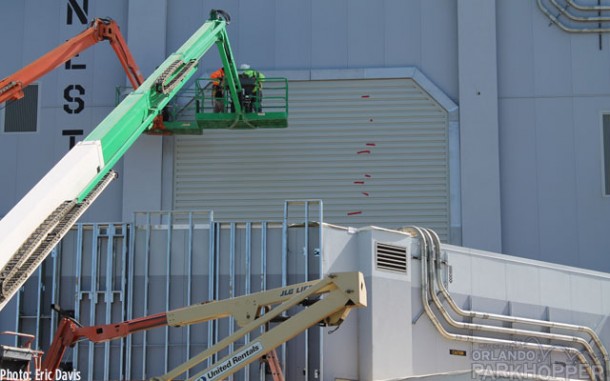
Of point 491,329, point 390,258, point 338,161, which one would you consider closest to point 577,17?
point 338,161

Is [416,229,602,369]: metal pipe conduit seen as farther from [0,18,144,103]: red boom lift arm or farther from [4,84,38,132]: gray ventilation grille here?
[4,84,38,132]: gray ventilation grille

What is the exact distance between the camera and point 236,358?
60.2 feet

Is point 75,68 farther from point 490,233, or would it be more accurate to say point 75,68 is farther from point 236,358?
point 236,358

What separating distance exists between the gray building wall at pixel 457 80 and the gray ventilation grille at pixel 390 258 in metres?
7.55

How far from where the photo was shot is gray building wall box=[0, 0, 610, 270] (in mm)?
30172

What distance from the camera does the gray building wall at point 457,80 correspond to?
30.2 metres

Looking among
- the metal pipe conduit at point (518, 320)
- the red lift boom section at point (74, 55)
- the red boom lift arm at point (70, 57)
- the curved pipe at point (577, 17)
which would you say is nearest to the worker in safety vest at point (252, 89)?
the red lift boom section at point (74, 55)

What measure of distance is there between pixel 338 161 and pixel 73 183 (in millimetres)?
12809

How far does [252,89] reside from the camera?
96.4 ft

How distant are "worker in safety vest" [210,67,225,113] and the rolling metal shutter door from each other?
1.47 metres

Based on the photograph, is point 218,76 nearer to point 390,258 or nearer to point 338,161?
point 338,161

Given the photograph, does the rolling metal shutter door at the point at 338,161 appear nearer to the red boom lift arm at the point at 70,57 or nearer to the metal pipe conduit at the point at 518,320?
the red boom lift arm at the point at 70,57

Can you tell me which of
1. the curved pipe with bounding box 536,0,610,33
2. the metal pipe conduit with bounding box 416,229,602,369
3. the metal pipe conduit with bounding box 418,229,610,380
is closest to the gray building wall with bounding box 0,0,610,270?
the curved pipe with bounding box 536,0,610,33

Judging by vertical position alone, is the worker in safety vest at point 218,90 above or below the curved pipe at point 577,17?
below
